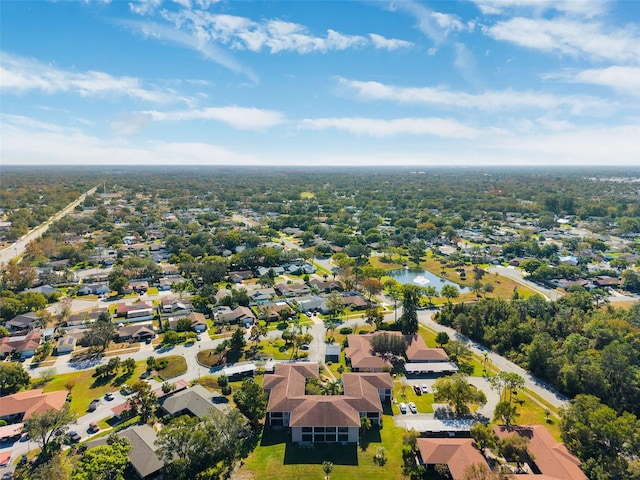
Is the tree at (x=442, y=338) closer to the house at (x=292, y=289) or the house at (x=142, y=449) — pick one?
the house at (x=292, y=289)

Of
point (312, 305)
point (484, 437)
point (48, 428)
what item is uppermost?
point (48, 428)

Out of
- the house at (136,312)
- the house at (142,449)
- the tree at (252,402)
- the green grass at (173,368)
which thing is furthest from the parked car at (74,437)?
the house at (136,312)

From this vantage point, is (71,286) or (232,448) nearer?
(232,448)

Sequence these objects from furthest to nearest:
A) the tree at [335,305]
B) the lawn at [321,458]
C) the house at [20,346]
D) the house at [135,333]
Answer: the tree at [335,305] < the house at [135,333] < the house at [20,346] < the lawn at [321,458]

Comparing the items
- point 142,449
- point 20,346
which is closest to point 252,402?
point 142,449

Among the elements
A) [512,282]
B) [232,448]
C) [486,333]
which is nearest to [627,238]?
[512,282]

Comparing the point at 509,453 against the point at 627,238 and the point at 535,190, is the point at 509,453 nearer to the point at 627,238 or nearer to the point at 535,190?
the point at 627,238

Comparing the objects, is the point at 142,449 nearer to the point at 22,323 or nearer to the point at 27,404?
the point at 27,404
